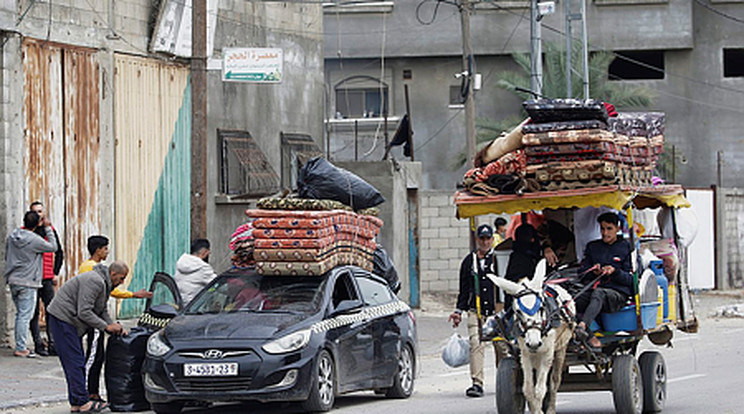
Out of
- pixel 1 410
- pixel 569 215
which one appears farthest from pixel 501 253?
pixel 1 410

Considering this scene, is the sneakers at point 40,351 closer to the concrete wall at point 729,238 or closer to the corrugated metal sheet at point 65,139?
the corrugated metal sheet at point 65,139

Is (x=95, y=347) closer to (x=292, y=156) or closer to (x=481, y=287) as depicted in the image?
(x=481, y=287)

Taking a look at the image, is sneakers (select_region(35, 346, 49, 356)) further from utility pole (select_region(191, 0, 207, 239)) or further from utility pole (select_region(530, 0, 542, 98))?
utility pole (select_region(530, 0, 542, 98))

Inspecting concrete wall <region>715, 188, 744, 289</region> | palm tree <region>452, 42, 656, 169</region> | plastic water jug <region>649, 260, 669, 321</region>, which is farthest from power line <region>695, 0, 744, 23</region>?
plastic water jug <region>649, 260, 669, 321</region>

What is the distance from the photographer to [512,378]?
1089 cm

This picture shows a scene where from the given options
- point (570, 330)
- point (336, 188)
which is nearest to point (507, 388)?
point (570, 330)

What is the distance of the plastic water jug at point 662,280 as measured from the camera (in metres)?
11.8

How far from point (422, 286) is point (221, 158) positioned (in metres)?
7.93

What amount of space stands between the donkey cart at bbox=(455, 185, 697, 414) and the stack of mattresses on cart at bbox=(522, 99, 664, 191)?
0.14 m

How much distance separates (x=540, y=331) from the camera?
32.9 ft

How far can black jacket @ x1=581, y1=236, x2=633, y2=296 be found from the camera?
11.1m

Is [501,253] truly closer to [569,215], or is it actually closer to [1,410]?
[569,215]

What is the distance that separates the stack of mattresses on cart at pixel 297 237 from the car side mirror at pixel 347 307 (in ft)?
1.36

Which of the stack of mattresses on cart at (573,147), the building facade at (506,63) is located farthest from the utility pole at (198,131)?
the building facade at (506,63)
